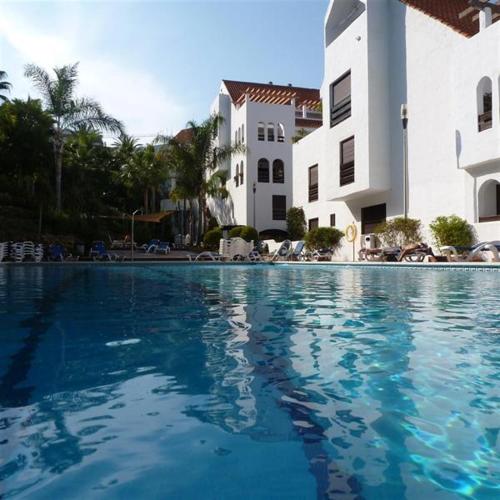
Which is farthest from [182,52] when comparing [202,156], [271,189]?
[271,189]

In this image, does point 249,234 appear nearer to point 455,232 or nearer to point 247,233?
point 247,233

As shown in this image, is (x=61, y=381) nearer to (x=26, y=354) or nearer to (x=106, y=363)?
(x=106, y=363)

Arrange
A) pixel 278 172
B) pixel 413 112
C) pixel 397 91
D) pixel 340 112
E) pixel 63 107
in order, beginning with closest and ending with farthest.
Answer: pixel 413 112 < pixel 397 91 < pixel 340 112 < pixel 63 107 < pixel 278 172

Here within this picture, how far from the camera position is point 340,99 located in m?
A: 23.1

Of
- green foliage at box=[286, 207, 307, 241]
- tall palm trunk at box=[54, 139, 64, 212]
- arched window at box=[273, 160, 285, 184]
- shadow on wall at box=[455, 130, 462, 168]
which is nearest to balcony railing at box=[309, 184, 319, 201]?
green foliage at box=[286, 207, 307, 241]

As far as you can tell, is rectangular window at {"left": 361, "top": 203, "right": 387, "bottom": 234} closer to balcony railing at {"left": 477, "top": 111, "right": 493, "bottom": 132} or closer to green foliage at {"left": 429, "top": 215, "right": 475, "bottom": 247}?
green foliage at {"left": 429, "top": 215, "right": 475, "bottom": 247}

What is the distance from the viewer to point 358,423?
220cm

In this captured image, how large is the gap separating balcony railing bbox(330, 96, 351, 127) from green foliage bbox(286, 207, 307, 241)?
592 cm

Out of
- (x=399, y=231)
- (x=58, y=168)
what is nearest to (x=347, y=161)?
(x=399, y=231)

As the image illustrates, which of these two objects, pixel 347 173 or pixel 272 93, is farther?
pixel 272 93

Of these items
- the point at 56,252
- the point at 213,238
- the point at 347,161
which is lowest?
the point at 56,252

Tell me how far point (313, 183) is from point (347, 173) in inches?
210

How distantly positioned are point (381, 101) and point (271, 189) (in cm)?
1274

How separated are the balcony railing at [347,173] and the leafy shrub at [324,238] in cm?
234
